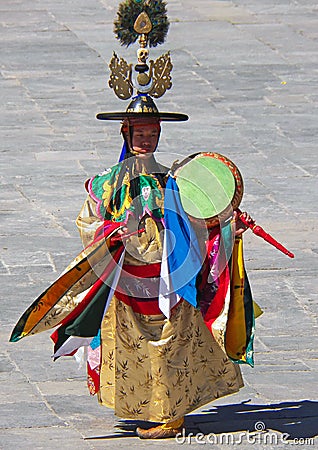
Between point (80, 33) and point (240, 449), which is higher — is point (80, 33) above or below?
below

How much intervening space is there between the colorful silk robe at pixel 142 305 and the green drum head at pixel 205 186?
11 cm

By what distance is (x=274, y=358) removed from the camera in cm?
755

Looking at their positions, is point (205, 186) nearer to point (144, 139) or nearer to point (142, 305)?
point (144, 139)

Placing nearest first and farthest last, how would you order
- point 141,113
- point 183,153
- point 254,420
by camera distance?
point 141,113
point 254,420
point 183,153

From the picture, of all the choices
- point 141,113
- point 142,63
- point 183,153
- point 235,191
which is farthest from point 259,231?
point 183,153

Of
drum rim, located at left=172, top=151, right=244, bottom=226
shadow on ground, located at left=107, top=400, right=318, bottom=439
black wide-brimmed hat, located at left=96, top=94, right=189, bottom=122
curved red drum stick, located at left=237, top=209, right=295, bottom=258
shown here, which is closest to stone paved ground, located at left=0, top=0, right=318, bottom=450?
shadow on ground, located at left=107, top=400, right=318, bottom=439

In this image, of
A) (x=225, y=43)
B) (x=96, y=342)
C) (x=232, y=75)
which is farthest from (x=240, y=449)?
(x=225, y=43)

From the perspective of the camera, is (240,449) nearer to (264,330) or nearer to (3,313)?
(264,330)

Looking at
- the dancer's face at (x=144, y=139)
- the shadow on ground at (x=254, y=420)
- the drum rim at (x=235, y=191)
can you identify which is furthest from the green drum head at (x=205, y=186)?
the shadow on ground at (x=254, y=420)

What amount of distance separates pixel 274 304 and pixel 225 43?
7383 mm

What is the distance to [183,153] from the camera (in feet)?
38.3

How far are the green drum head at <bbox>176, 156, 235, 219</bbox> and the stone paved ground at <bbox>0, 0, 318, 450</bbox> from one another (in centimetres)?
116

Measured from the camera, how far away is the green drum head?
6152 mm

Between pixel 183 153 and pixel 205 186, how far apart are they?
5525mm
